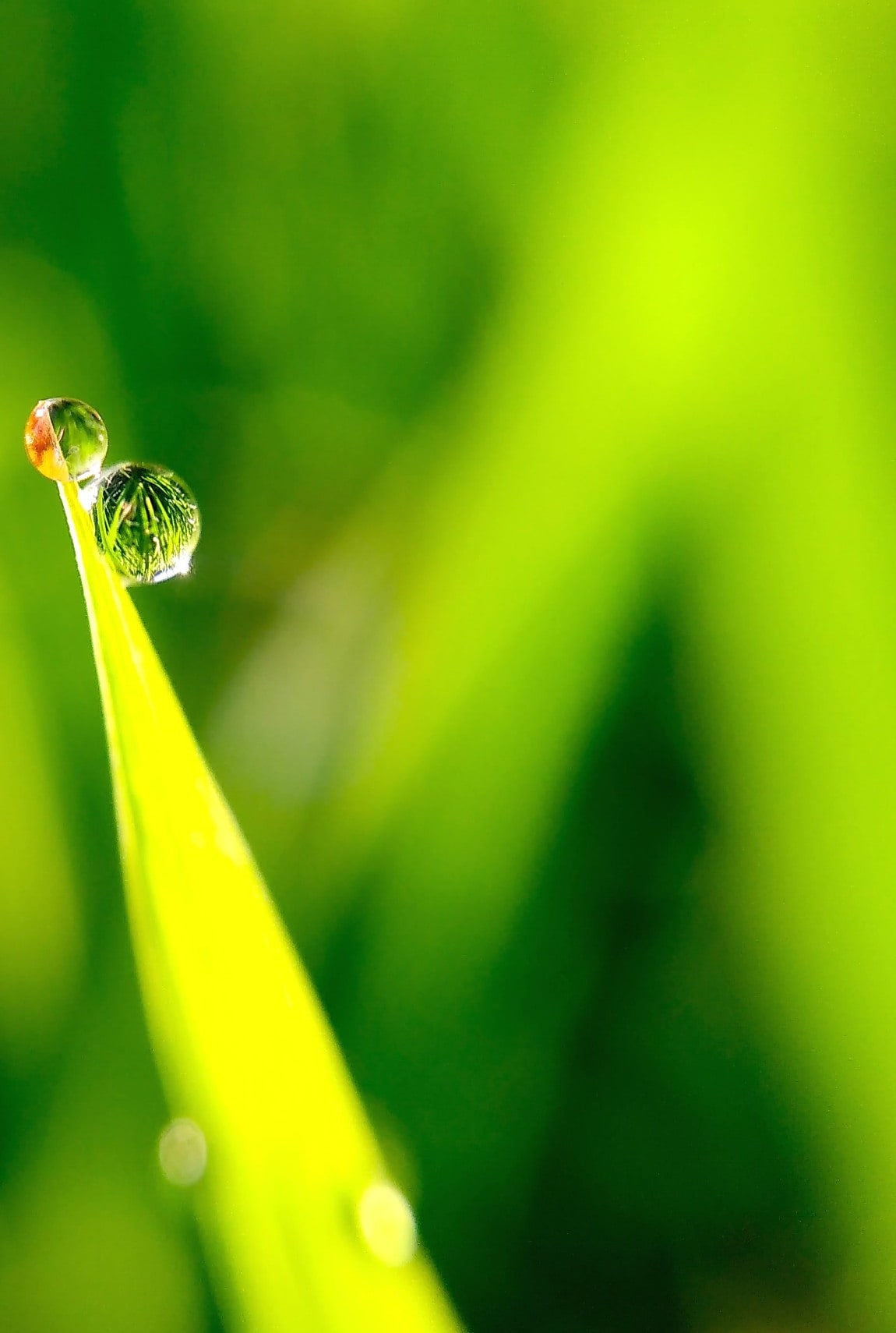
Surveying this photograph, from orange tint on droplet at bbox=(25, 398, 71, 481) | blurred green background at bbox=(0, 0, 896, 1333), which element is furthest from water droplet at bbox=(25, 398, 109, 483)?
blurred green background at bbox=(0, 0, 896, 1333)

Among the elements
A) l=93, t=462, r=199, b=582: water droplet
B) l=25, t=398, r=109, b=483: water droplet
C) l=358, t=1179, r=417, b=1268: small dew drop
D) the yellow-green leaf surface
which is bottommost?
l=358, t=1179, r=417, b=1268: small dew drop

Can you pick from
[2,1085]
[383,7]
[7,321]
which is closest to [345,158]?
[383,7]

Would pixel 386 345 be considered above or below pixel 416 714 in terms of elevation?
above

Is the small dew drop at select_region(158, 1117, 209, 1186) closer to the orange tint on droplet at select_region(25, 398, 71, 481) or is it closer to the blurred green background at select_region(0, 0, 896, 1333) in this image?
the blurred green background at select_region(0, 0, 896, 1333)

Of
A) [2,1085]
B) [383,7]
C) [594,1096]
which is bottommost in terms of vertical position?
[2,1085]

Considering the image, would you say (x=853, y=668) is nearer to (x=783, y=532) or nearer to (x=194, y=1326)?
(x=783, y=532)

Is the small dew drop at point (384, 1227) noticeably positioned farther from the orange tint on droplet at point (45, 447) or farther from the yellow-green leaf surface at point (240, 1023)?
the orange tint on droplet at point (45, 447)

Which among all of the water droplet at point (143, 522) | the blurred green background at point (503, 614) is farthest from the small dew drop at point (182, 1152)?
the water droplet at point (143, 522)
